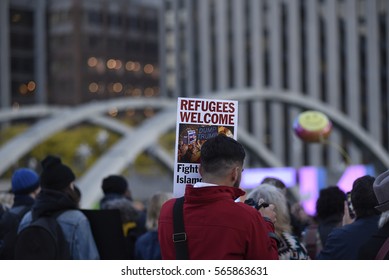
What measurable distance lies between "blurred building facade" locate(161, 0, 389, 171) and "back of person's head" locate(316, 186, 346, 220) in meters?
70.4

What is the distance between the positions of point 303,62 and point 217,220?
77.5 metres

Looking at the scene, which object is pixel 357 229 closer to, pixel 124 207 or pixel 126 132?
pixel 124 207

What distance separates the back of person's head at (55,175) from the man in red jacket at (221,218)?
1694 mm

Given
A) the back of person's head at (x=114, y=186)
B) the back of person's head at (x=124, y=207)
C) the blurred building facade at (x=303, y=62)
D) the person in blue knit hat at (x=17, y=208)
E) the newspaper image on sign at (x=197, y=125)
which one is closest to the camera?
the newspaper image on sign at (x=197, y=125)

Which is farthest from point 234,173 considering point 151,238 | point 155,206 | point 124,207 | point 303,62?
point 303,62

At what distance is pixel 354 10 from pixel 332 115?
44.5 m

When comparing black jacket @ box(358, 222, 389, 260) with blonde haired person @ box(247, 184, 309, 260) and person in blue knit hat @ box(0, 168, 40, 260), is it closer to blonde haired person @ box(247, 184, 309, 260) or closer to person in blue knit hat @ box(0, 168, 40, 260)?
blonde haired person @ box(247, 184, 309, 260)

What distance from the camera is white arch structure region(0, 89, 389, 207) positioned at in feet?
85.7

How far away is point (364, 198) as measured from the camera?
5.04 metres

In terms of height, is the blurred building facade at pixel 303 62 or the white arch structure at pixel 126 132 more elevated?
the blurred building facade at pixel 303 62

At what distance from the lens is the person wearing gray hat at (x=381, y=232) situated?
162 inches

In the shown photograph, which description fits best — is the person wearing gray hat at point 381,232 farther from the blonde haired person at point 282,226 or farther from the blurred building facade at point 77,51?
the blurred building facade at point 77,51

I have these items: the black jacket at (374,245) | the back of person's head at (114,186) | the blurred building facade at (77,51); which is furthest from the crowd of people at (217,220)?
the blurred building facade at (77,51)

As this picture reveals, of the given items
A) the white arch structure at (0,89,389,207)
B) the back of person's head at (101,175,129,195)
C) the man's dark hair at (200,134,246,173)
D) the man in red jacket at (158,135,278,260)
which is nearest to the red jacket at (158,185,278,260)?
the man in red jacket at (158,135,278,260)
